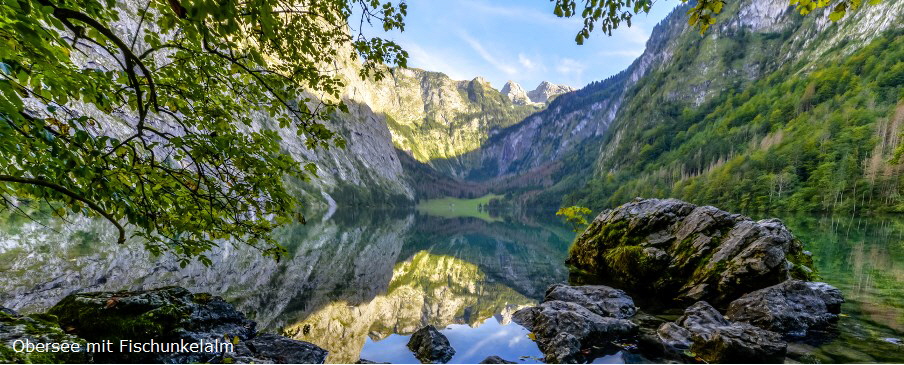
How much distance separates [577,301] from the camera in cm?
1788

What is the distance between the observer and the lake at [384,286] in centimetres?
1397

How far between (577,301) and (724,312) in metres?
5.94

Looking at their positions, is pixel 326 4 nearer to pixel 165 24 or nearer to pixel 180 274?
pixel 165 24

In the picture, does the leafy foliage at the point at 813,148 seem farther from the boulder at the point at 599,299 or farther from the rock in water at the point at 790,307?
the boulder at the point at 599,299

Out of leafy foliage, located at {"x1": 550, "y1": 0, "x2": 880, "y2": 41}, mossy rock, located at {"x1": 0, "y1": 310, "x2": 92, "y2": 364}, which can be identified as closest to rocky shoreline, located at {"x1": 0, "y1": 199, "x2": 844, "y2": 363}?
mossy rock, located at {"x1": 0, "y1": 310, "x2": 92, "y2": 364}

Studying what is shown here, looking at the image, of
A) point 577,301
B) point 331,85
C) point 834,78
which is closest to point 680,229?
point 577,301

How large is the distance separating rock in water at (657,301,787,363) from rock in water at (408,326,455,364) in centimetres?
731

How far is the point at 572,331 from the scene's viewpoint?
13.1m

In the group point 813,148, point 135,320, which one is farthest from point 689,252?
point 813,148

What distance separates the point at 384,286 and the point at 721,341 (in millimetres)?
25436

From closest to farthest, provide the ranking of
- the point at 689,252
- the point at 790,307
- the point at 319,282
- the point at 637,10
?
1. the point at 637,10
2. the point at 790,307
3. the point at 689,252
4. the point at 319,282

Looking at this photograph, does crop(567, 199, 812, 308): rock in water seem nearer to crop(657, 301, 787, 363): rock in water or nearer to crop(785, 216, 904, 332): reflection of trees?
crop(785, 216, 904, 332): reflection of trees

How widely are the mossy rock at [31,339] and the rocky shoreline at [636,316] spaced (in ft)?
0.07

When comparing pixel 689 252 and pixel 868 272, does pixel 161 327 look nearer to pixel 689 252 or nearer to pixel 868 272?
pixel 689 252
